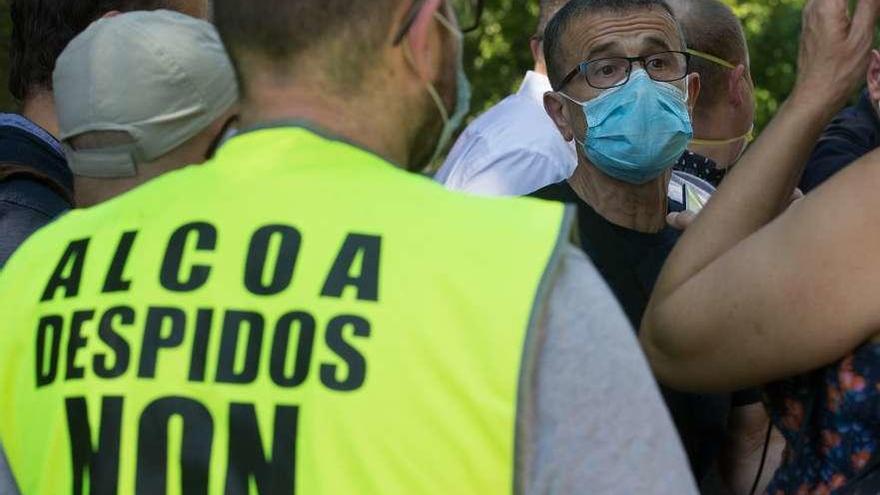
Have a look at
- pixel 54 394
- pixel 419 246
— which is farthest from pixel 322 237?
pixel 54 394

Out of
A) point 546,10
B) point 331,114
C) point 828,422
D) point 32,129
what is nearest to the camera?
point 331,114

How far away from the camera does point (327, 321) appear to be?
1.95 metres

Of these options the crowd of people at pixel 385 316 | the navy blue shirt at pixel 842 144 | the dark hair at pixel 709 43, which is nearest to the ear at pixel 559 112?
the navy blue shirt at pixel 842 144

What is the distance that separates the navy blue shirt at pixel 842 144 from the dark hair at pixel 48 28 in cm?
211

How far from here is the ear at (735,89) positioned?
5.35 meters

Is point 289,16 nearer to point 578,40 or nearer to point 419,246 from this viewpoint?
point 419,246

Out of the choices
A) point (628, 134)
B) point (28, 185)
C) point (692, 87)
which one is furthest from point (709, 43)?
point (28, 185)

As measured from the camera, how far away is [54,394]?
6.81 feet

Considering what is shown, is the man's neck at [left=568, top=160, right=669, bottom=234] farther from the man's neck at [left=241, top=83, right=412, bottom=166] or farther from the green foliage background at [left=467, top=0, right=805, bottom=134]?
the green foliage background at [left=467, top=0, right=805, bottom=134]

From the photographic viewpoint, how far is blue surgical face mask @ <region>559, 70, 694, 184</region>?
397 cm

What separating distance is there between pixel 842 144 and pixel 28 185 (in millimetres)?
2541

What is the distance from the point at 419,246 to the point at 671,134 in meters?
2.15

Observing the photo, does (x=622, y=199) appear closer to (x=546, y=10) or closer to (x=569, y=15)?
(x=569, y=15)

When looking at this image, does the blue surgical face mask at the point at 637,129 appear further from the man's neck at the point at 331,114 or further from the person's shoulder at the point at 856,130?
the man's neck at the point at 331,114
